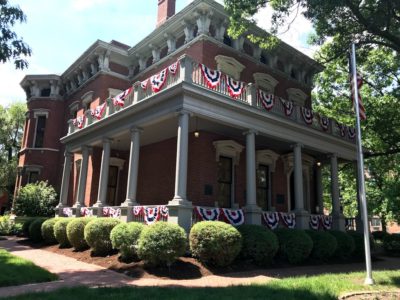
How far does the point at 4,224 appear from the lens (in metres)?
23.0

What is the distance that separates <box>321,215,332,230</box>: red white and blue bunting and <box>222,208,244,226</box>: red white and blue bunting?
5.71 m

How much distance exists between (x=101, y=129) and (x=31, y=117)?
1300cm

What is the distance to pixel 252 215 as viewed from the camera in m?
13.7

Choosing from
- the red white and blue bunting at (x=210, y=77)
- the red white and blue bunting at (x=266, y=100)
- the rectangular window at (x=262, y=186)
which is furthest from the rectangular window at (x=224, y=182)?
the red white and blue bunting at (x=210, y=77)

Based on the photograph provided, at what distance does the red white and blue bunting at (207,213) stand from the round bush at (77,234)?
511 cm

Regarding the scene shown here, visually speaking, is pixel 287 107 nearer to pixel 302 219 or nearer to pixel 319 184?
pixel 302 219

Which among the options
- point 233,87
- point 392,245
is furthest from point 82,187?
point 392,245

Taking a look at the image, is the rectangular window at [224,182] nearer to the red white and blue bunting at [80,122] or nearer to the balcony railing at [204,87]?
the balcony railing at [204,87]

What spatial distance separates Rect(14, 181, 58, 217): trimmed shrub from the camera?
23078mm

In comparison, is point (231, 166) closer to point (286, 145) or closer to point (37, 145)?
point (286, 145)

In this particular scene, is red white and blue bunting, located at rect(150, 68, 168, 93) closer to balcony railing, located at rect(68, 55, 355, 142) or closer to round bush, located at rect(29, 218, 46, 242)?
balcony railing, located at rect(68, 55, 355, 142)

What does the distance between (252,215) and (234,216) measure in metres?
0.69

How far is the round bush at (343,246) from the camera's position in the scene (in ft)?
50.0

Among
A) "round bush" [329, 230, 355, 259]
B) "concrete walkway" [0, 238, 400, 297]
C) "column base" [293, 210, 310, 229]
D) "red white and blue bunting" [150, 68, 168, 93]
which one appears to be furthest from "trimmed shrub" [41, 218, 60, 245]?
"round bush" [329, 230, 355, 259]
